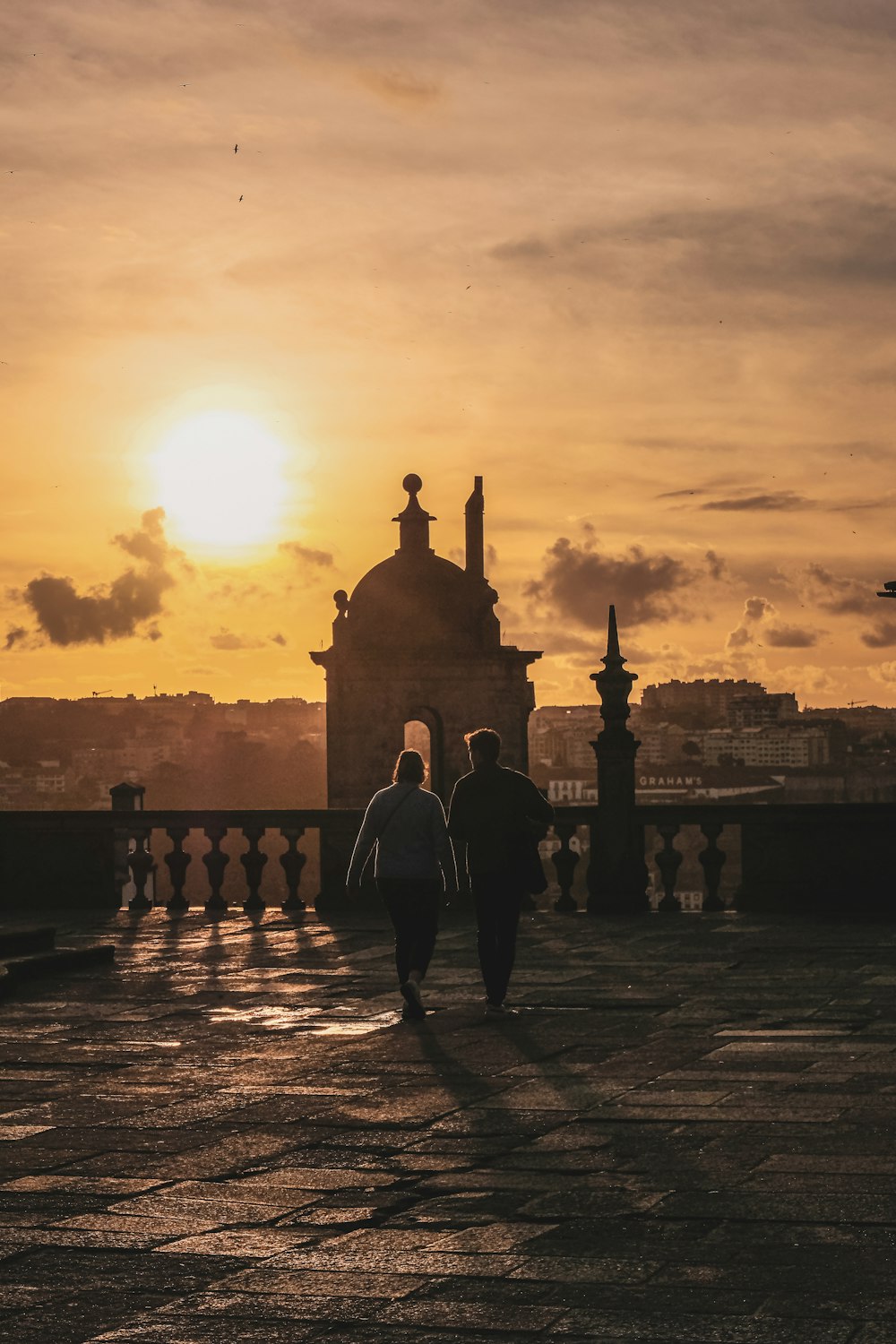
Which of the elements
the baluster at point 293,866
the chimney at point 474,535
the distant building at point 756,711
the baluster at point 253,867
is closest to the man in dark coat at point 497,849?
the baluster at point 293,866

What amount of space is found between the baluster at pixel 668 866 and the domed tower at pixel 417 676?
1021cm

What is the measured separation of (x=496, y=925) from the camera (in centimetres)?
1141

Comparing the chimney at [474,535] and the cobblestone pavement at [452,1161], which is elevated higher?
the chimney at [474,535]

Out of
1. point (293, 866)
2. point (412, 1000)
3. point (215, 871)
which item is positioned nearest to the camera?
point (412, 1000)

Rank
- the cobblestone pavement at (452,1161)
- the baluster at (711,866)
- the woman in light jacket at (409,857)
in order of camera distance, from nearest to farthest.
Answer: the cobblestone pavement at (452,1161), the woman in light jacket at (409,857), the baluster at (711,866)

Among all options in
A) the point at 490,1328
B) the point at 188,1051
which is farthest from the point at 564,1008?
the point at 490,1328

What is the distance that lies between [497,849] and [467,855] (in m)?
0.17

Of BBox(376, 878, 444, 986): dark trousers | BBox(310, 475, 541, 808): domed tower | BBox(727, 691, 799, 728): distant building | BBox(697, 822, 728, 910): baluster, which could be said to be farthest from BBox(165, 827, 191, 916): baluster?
BBox(727, 691, 799, 728): distant building

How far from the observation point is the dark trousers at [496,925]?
1127cm

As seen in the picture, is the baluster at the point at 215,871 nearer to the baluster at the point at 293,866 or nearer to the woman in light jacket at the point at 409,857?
the baluster at the point at 293,866

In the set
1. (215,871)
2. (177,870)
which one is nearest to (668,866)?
(215,871)

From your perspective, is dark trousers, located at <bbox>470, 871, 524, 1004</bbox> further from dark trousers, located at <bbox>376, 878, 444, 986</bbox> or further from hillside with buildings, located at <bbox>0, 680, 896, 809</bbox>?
hillside with buildings, located at <bbox>0, 680, 896, 809</bbox>

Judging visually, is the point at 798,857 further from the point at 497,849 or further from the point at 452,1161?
the point at 452,1161

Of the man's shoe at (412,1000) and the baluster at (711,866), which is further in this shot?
the baluster at (711,866)
